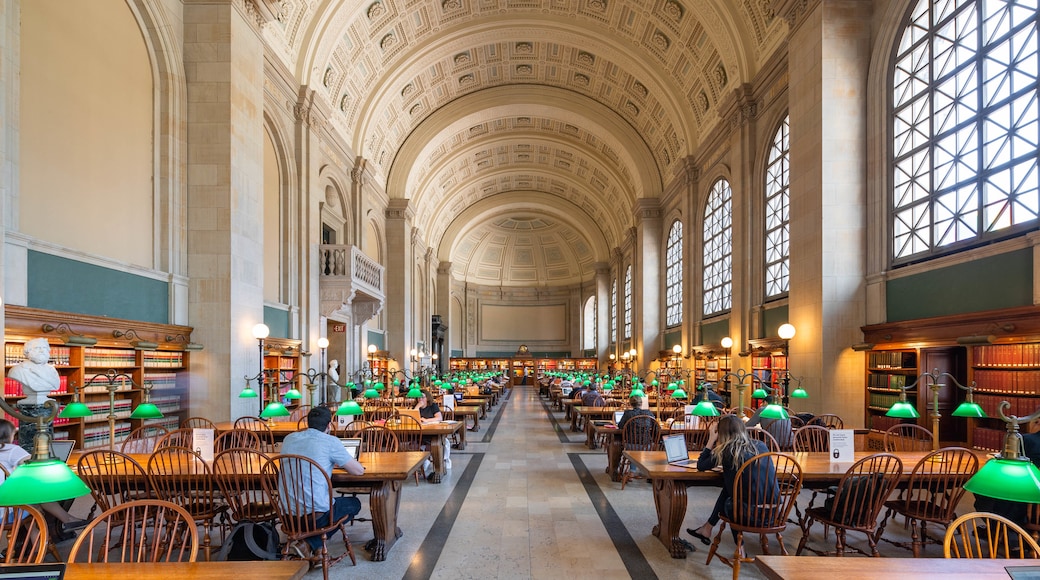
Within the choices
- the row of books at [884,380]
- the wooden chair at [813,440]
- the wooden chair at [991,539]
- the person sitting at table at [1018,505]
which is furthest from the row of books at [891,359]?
the person sitting at table at [1018,505]

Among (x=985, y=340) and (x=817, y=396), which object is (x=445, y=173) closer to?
(x=817, y=396)

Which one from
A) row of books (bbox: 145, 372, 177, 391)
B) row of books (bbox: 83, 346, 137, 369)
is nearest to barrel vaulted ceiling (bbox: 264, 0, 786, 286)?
row of books (bbox: 145, 372, 177, 391)

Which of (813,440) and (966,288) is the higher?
(966,288)

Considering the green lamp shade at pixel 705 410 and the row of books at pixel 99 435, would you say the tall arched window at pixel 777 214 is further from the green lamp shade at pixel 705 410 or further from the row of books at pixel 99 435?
the row of books at pixel 99 435

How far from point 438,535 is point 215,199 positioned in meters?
7.25

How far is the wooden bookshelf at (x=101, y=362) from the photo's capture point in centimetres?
656

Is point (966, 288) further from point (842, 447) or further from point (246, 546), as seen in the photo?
point (246, 546)

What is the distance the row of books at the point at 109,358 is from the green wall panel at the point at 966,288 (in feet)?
37.1

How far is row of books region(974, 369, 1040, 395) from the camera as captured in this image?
21.9 feet

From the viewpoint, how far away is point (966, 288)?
7.82 metres

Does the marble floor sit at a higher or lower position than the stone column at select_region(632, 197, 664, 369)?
lower

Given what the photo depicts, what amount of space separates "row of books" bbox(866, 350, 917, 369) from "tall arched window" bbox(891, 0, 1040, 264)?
1454 millimetres

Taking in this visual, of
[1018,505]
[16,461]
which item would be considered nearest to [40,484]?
[16,461]

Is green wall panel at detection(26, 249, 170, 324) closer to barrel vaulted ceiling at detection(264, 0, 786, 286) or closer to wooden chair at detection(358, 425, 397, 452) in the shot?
wooden chair at detection(358, 425, 397, 452)
